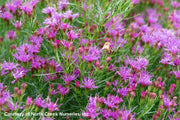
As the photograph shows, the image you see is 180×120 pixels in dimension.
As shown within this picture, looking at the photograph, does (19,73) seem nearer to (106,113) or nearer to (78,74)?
(78,74)

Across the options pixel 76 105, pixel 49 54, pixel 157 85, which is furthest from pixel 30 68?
pixel 157 85

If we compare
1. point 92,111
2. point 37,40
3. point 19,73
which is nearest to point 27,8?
point 37,40

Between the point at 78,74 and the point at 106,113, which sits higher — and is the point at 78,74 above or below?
above

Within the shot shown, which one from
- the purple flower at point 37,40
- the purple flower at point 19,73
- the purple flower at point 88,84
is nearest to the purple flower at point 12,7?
the purple flower at point 37,40

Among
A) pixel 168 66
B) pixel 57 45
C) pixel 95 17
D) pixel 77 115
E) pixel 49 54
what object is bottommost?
pixel 77 115

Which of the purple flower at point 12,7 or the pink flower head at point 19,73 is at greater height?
the purple flower at point 12,7

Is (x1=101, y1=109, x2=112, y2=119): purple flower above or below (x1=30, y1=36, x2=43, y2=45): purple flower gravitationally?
below

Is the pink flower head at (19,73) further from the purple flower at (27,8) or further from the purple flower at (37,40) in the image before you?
the purple flower at (27,8)

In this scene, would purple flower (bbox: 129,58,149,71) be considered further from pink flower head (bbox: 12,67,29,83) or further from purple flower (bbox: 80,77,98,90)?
pink flower head (bbox: 12,67,29,83)

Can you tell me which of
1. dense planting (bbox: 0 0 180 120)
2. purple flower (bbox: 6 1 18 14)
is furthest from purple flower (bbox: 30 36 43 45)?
purple flower (bbox: 6 1 18 14)

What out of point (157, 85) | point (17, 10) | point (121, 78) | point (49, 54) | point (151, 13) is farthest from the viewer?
point (151, 13)

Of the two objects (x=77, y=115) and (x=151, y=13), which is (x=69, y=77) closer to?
(x=77, y=115)
